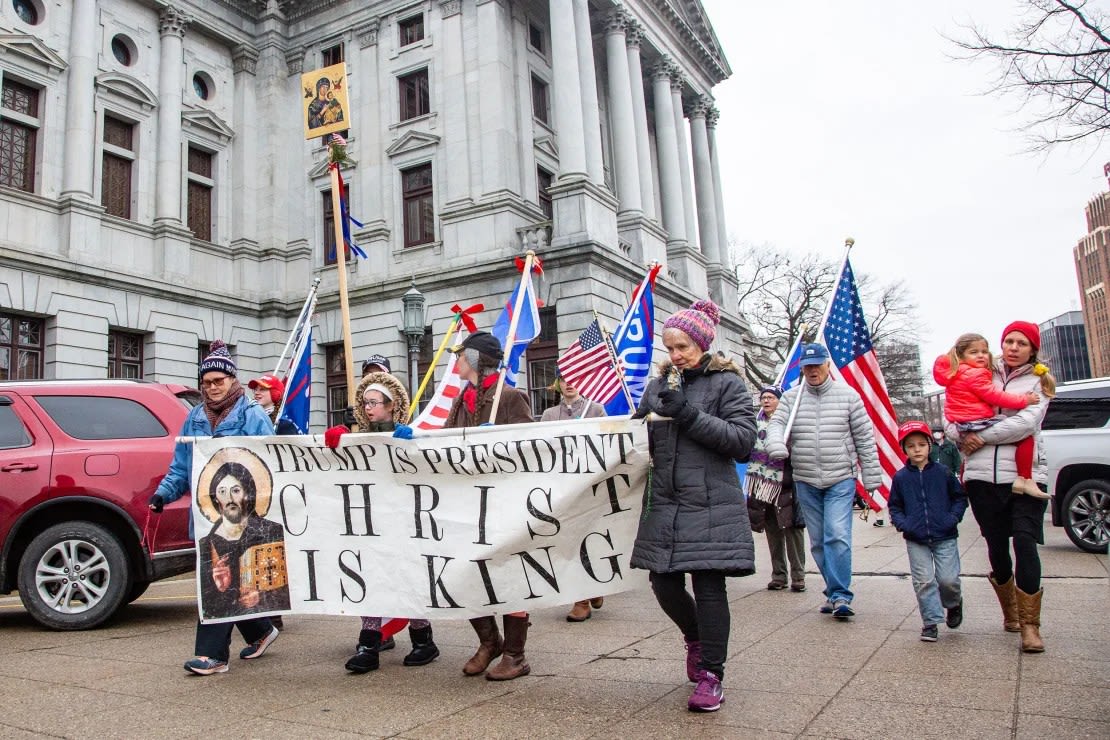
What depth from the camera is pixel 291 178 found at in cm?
2730

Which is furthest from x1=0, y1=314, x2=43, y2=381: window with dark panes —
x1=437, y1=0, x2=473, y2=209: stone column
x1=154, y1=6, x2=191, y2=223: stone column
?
x1=437, y1=0, x2=473, y2=209: stone column

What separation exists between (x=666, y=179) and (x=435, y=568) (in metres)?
28.3

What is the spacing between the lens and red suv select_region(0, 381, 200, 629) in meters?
6.72

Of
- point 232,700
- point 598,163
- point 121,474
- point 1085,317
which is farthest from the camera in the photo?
point 1085,317

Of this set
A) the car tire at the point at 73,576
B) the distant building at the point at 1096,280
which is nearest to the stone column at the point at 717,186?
the car tire at the point at 73,576

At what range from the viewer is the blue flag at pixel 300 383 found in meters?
7.49

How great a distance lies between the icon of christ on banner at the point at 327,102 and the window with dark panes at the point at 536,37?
17815mm

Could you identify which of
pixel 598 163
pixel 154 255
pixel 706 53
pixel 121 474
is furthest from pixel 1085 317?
pixel 121 474

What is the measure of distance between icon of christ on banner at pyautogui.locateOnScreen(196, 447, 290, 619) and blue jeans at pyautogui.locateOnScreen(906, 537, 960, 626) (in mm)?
4065

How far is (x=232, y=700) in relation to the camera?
4418 mm

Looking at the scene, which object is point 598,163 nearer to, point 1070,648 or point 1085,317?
point 1070,648

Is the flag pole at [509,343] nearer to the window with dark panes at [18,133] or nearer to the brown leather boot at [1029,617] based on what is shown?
the brown leather boot at [1029,617]

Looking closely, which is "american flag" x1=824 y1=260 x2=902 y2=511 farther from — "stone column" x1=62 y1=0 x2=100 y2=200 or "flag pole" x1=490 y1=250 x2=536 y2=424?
"stone column" x1=62 y1=0 x2=100 y2=200

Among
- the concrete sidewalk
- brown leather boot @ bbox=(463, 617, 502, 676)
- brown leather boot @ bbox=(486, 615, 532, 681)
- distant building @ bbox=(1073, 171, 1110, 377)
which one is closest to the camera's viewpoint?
the concrete sidewalk
